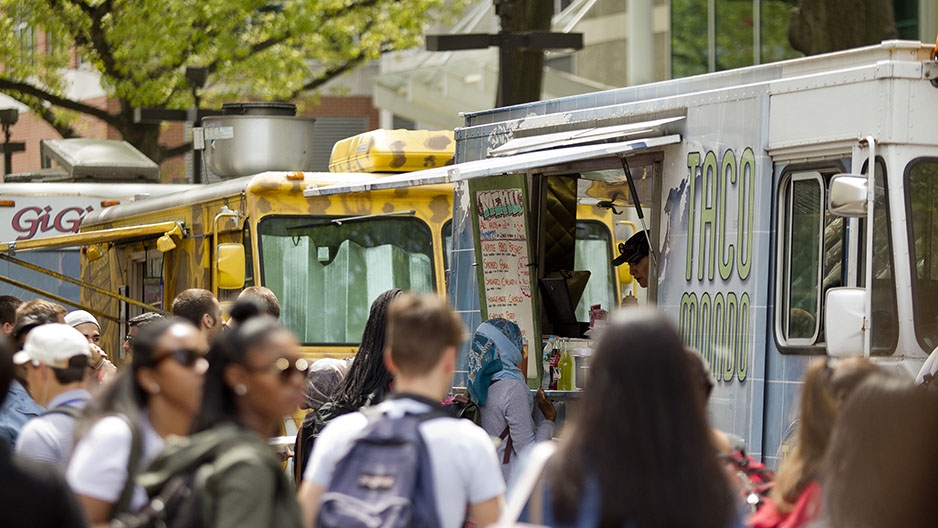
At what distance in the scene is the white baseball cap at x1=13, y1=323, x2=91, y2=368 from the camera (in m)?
5.27

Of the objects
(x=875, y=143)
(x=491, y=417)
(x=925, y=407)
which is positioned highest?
(x=875, y=143)

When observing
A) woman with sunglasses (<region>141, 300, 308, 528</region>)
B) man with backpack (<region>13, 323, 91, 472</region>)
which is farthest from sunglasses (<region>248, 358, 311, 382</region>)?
man with backpack (<region>13, 323, 91, 472</region>)

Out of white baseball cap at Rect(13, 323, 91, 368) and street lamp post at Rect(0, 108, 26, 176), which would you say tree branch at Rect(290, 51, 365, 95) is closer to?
street lamp post at Rect(0, 108, 26, 176)

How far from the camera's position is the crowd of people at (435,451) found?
366cm

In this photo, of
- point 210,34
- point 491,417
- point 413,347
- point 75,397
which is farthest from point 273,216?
point 210,34

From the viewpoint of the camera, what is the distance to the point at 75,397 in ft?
17.2

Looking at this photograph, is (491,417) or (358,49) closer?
(491,417)

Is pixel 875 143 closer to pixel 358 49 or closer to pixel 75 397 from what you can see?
pixel 75 397

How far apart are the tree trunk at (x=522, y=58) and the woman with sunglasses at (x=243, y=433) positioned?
996cm

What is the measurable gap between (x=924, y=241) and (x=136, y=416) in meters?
4.09

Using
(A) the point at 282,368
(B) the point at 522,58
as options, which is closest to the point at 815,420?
(A) the point at 282,368

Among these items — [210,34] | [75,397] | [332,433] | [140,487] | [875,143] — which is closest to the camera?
[140,487]

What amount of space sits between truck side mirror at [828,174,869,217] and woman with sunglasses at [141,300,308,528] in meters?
3.19

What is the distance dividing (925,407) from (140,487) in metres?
2.10
